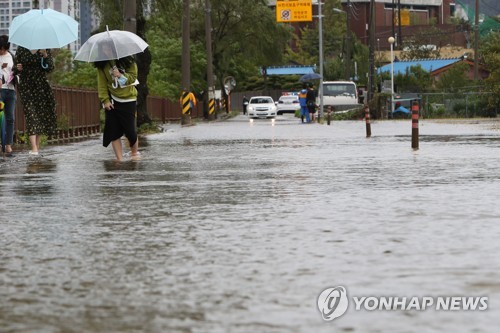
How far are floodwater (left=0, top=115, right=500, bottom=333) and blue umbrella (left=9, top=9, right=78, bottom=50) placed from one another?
416 cm

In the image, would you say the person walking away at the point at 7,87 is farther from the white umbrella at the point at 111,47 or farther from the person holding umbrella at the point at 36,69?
the white umbrella at the point at 111,47

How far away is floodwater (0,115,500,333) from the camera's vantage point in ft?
20.0

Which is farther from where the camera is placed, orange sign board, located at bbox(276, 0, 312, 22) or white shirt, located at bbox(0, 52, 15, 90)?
orange sign board, located at bbox(276, 0, 312, 22)

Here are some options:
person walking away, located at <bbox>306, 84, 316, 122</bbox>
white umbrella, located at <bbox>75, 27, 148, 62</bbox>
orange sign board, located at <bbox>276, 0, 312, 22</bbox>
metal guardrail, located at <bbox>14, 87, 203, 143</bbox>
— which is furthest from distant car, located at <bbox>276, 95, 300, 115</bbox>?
white umbrella, located at <bbox>75, 27, 148, 62</bbox>

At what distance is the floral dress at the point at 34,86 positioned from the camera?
67.5ft

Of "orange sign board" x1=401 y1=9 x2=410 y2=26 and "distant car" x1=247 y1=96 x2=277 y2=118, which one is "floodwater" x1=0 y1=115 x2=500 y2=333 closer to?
"distant car" x1=247 y1=96 x2=277 y2=118

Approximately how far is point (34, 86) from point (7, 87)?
47 centimetres

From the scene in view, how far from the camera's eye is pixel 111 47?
1948 cm

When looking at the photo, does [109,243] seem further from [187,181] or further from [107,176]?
[107,176]

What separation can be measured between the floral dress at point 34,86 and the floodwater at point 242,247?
3.91 metres

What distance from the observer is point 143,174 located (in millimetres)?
16453

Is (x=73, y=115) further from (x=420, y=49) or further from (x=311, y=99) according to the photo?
(x=420, y=49)

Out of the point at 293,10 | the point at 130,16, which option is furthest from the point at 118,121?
the point at 293,10

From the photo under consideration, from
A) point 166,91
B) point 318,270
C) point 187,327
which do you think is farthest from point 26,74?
point 166,91
